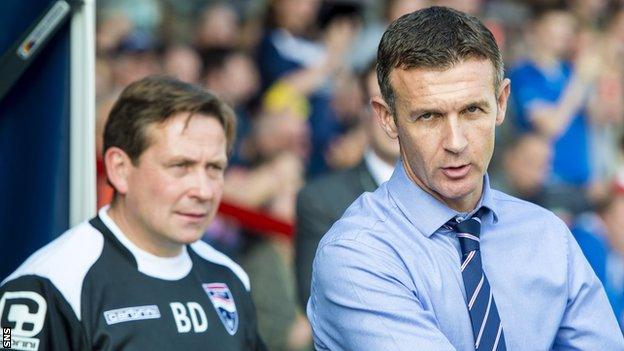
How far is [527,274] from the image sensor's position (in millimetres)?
2748

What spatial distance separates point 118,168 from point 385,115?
138 cm

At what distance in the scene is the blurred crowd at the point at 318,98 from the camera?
6.74 metres

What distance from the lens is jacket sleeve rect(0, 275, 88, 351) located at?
11.3 feet

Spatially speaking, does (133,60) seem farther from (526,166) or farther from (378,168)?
(526,166)

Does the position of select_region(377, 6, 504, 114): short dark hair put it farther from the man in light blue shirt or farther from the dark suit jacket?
the dark suit jacket

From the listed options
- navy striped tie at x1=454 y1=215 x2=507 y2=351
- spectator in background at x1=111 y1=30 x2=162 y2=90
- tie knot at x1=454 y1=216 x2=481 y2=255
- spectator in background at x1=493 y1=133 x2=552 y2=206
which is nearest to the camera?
navy striped tie at x1=454 y1=215 x2=507 y2=351

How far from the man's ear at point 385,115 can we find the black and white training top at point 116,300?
45.8 inches

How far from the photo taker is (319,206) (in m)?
4.89

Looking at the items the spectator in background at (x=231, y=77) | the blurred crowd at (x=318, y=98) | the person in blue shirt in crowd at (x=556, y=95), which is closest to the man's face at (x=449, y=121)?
the blurred crowd at (x=318, y=98)

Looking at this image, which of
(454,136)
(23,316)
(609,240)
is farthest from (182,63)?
(454,136)

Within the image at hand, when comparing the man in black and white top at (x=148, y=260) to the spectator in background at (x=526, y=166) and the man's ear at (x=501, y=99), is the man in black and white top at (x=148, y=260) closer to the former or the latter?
the man's ear at (x=501, y=99)

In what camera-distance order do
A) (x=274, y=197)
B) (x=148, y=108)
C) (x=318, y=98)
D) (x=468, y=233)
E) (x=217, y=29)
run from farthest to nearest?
(x=318, y=98) → (x=217, y=29) → (x=274, y=197) → (x=148, y=108) → (x=468, y=233)

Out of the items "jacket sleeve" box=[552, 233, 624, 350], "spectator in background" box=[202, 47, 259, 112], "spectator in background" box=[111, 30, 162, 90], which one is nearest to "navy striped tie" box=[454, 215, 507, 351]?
"jacket sleeve" box=[552, 233, 624, 350]

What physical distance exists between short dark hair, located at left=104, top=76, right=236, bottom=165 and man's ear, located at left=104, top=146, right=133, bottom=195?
0.06 feet
